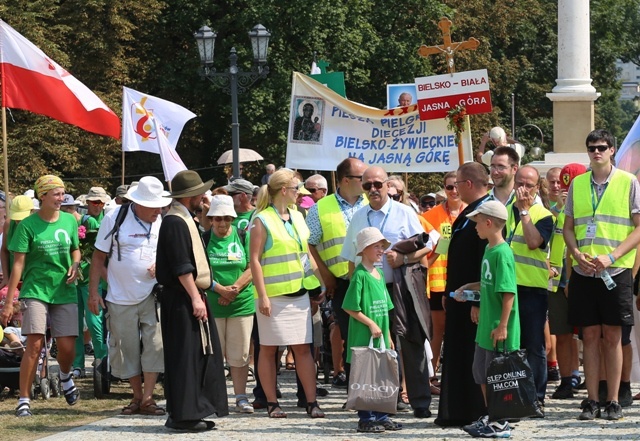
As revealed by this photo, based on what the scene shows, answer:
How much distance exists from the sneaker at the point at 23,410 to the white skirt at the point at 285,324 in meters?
2.04

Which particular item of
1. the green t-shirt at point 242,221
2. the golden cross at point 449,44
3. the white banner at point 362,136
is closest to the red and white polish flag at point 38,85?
the green t-shirt at point 242,221

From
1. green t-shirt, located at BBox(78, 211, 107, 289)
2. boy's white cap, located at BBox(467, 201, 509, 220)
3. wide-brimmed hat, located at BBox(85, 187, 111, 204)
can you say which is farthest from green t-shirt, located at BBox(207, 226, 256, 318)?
wide-brimmed hat, located at BBox(85, 187, 111, 204)

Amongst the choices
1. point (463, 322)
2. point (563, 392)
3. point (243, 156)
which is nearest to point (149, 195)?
point (463, 322)

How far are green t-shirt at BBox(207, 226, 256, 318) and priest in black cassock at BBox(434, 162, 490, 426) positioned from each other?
7.43ft

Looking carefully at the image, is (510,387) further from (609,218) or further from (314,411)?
(314,411)

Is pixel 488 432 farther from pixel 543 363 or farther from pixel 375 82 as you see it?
pixel 375 82

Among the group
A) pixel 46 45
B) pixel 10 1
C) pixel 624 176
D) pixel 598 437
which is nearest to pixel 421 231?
pixel 624 176

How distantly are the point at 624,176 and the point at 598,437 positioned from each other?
2.02 m

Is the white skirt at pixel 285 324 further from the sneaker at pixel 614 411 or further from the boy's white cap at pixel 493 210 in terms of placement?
the sneaker at pixel 614 411

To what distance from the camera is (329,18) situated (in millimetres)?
39719

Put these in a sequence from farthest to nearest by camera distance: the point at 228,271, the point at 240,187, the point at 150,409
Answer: the point at 240,187 < the point at 228,271 < the point at 150,409

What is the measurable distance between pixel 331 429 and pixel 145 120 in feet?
26.6

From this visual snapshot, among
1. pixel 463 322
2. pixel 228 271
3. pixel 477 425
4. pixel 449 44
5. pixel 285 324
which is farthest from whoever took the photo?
pixel 449 44

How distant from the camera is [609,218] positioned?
377 inches
